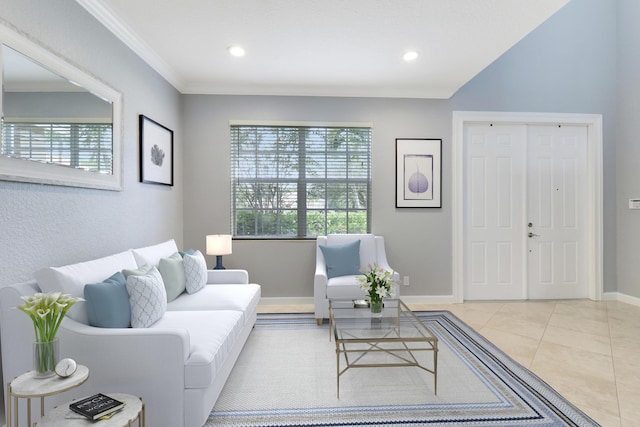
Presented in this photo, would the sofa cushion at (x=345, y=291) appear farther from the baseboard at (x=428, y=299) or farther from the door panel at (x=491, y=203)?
the door panel at (x=491, y=203)

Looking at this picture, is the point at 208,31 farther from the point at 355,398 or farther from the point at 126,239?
the point at 355,398

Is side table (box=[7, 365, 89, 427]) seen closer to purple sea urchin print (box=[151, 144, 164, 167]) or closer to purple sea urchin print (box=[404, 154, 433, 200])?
purple sea urchin print (box=[151, 144, 164, 167])

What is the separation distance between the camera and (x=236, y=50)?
3.03 m

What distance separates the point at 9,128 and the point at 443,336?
346 centimetres

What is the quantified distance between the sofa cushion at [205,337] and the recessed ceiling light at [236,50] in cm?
230

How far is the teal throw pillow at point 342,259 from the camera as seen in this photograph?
11.8ft

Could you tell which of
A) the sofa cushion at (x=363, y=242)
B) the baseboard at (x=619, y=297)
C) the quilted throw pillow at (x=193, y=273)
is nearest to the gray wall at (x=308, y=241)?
the sofa cushion at (x=363, y=242)

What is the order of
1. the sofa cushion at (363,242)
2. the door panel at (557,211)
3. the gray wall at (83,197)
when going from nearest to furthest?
the gray wall at (83,197) < the sofa cushion at (363,242) < the door panel at (557,211)

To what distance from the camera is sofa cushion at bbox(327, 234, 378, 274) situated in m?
3.85

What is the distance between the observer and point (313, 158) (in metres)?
4.11

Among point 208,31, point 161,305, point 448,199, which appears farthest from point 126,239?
point 448,199

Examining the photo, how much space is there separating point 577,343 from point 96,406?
11.8 ft

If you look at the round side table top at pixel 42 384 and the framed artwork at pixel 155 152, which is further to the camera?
the framed artwork at pixel 155 152

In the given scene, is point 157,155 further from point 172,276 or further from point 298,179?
point 298,179
